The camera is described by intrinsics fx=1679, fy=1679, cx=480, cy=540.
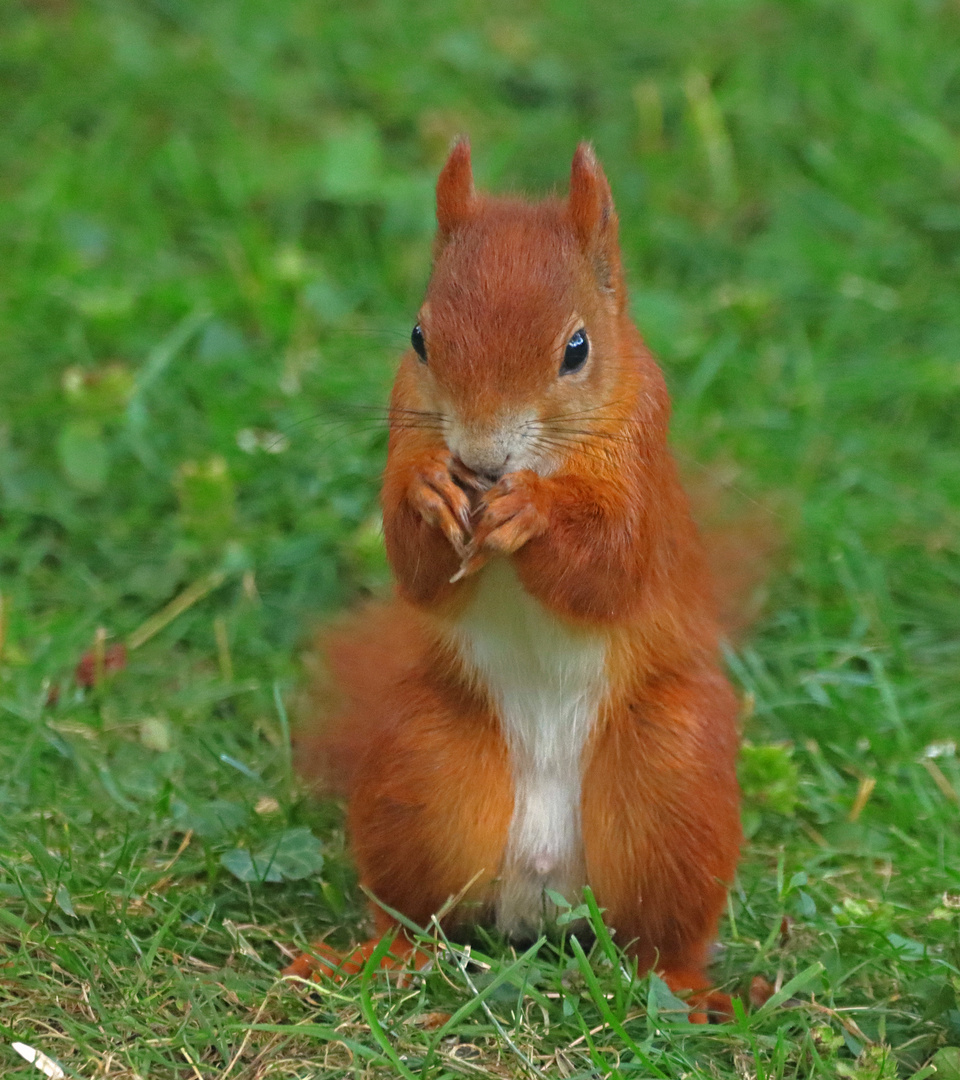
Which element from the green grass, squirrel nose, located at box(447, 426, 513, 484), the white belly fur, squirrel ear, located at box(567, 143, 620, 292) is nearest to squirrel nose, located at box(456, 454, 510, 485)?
squirrel nose, located at box(447, 426, 513, 484)

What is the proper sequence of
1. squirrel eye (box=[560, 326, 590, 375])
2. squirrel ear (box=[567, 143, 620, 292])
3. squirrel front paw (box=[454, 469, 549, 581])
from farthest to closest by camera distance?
squirrel ear (box=[567, 143, 620, 292]), squirrel eye (box=[560, 326, 590, 375]), squirrel front paw (box=[454, 469, 549, 581])

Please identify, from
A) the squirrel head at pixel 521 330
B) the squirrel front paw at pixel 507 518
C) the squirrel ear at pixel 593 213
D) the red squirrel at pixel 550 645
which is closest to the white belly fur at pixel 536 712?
the red squirrel at pixel 550 645

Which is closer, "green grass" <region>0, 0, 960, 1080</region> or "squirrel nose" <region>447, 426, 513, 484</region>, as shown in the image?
"squirrel nose" <region>447, 426, 513, 484</region>

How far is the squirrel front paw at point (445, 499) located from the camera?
86.0 inches

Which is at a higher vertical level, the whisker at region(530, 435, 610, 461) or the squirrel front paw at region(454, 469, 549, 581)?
the whisker at region(530, 435, 610, 461)

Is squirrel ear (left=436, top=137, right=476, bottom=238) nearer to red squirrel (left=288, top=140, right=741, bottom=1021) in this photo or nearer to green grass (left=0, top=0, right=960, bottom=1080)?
red squirrel (left=288, top=140, right=741, bottom=1021)

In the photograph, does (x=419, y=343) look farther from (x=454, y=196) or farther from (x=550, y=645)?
(x=550, y=645)

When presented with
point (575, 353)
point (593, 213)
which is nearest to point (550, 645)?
point (575, 353)

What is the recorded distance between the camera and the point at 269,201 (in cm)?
458

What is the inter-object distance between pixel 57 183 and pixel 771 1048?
3231mm

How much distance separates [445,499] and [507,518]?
0.31 ft

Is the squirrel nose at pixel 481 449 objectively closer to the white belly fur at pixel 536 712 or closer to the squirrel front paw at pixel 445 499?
the squirrel front paw at pixel 445 499

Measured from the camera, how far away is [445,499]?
220cm

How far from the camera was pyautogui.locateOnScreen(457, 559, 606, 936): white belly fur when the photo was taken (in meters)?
2.35
